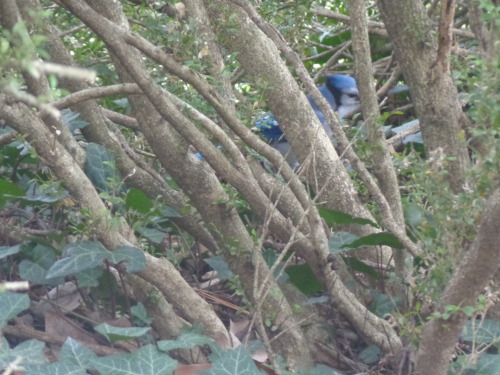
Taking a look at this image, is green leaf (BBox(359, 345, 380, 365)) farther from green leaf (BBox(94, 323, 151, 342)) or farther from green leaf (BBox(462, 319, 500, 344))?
green leaf (BBox(94, 323, 151, 342))

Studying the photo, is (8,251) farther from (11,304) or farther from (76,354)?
(76,354)

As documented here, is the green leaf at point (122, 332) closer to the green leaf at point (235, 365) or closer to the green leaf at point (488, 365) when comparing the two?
the green leaf at point (235, 365)

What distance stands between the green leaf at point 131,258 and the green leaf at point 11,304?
0.22 meters

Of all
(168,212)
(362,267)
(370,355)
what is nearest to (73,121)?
(168,212)

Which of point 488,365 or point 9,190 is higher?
point 9,190

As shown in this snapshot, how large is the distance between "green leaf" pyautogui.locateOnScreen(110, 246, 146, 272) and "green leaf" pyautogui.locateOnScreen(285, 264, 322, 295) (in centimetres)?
43

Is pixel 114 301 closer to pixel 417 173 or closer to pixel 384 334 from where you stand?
pixel 384 334

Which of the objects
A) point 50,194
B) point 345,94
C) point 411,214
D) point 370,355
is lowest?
point 345,94

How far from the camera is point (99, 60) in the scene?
334cm

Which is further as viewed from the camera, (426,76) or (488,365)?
(426,76)

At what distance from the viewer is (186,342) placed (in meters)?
1.80

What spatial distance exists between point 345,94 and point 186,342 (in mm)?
3319

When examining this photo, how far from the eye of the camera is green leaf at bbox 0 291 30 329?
72.1 inches

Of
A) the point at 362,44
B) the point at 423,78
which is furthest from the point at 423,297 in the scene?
the point at 362,44
